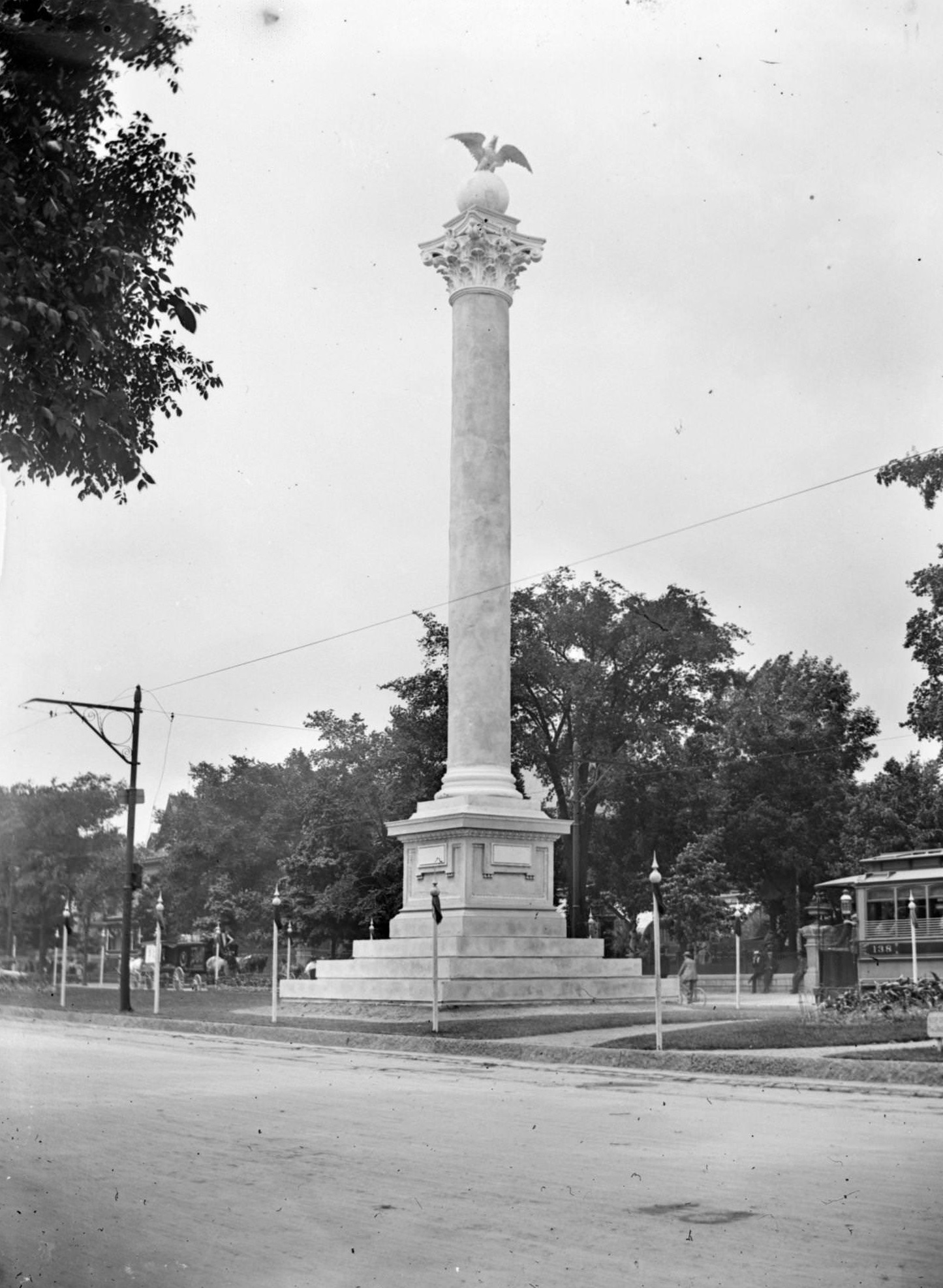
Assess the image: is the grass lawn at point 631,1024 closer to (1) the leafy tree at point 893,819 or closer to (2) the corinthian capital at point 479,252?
(2) the corinthian capital at point 479,252

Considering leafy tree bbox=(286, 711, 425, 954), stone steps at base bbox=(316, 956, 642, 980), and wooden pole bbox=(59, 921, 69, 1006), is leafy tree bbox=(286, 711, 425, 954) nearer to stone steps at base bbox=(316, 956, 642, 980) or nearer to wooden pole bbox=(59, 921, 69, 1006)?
wooden pole bbox=(59, 921, 69, 1006)

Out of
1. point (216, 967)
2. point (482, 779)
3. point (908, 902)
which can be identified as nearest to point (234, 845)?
point (216, 967)

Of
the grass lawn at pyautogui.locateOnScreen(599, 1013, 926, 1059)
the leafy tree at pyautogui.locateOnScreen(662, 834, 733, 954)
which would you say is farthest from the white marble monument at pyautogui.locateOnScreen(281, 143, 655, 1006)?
the leafy tree at pyautogui.locateOnScreen(662, 834, 733, 954)

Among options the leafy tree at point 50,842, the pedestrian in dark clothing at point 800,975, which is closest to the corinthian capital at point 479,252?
the leafy tree at point 50,842

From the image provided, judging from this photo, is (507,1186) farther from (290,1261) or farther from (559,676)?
(559,676)

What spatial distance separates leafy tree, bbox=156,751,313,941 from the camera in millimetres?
66375

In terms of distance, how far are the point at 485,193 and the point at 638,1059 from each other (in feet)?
74.4

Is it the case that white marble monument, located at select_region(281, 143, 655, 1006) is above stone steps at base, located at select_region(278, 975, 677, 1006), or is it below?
above

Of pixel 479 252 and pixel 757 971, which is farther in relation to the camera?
pixel 757 971

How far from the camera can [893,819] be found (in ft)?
208

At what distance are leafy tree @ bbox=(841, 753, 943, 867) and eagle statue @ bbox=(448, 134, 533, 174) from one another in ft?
119

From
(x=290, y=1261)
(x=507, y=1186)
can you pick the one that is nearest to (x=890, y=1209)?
(x=507, y=1186)

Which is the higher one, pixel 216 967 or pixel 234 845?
pixel 234 845

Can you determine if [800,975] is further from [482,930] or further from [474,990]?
Result: [474,990]
